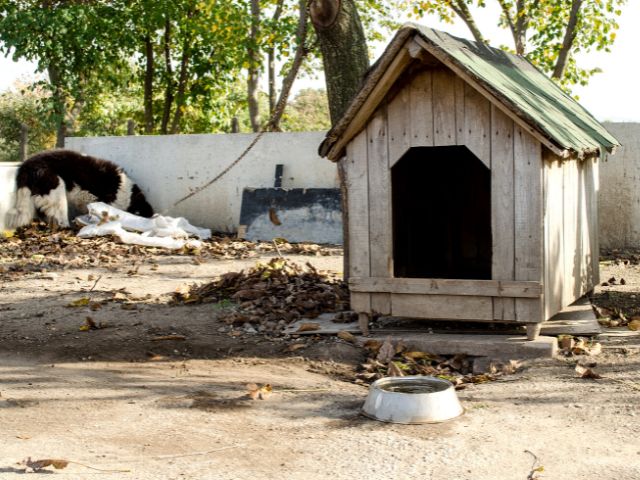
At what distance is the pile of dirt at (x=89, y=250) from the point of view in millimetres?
10695

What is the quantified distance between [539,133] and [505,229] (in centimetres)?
72

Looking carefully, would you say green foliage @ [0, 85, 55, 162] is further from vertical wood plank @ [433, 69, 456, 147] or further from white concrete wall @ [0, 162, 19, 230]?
vertical wood plank @ [433, 69, 456, 147]

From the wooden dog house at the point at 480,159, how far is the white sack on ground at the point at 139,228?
19.5 feet

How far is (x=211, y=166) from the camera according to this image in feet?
48.0

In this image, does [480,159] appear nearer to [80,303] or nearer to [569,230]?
[569,230]

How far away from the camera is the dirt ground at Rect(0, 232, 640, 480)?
4.21 meters

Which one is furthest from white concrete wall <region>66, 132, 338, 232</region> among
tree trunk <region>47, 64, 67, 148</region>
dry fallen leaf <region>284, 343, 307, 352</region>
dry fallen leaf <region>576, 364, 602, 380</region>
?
dry fallen leaf <region>576, 364, 602, 380</region>

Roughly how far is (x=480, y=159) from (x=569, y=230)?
1.22m

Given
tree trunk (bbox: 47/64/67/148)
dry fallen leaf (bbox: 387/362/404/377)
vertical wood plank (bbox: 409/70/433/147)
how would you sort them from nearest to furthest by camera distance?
1. dry fallen leaf (bbox: 387/362/404/377)
2. vertical wood plank (bbox: 409/70/433/147)
3. tree trunk (bbox: 47/64/67/148)

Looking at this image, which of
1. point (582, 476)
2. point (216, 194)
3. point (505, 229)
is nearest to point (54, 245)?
point (216, 194)

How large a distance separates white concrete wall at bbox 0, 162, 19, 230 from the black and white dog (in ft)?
0.25

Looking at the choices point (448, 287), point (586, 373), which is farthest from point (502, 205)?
point (586, 373)

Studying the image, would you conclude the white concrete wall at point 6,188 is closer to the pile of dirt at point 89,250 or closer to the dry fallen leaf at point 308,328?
the pile of dirt at point 89,250

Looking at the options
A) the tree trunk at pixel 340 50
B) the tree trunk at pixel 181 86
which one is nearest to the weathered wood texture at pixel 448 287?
the tree trunk at pixel 340 50
